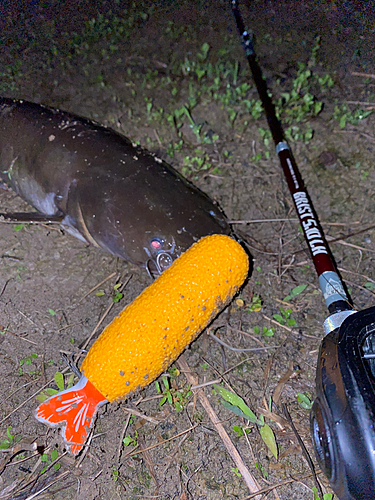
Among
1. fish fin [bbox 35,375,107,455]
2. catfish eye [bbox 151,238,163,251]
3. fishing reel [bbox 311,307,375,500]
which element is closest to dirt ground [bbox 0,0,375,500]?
fish fin [bbox 35,375,107,455]

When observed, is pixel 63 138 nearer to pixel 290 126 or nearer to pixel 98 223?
pixel 98 223

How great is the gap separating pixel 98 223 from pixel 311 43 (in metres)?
3.14

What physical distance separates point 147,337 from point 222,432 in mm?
732

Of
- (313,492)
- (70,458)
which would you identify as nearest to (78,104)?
(70,458)

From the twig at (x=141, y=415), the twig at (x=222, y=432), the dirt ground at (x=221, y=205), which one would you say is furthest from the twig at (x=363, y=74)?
the twig at (x=141, y=415)

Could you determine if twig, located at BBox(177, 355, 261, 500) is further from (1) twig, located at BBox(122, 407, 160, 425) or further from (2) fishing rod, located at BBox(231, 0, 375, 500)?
(2) fishing rod, located at BBox(231, 0, 375, 500)

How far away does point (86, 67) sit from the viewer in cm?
415

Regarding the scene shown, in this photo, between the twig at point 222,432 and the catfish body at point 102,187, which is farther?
the catfish body at point 102,187

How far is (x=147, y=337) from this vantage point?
1930 millimetres

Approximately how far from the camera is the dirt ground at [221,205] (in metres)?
2.08

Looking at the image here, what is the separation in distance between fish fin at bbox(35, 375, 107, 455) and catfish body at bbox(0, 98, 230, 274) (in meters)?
0.84

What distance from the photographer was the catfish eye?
8.09ft

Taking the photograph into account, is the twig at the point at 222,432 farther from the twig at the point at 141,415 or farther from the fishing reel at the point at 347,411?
the fishing reel at the point at 347,411

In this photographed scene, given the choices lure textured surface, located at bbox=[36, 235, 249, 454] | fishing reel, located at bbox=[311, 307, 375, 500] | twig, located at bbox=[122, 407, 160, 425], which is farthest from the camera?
twig, located at bbox=[122, 407, 160, 425]
